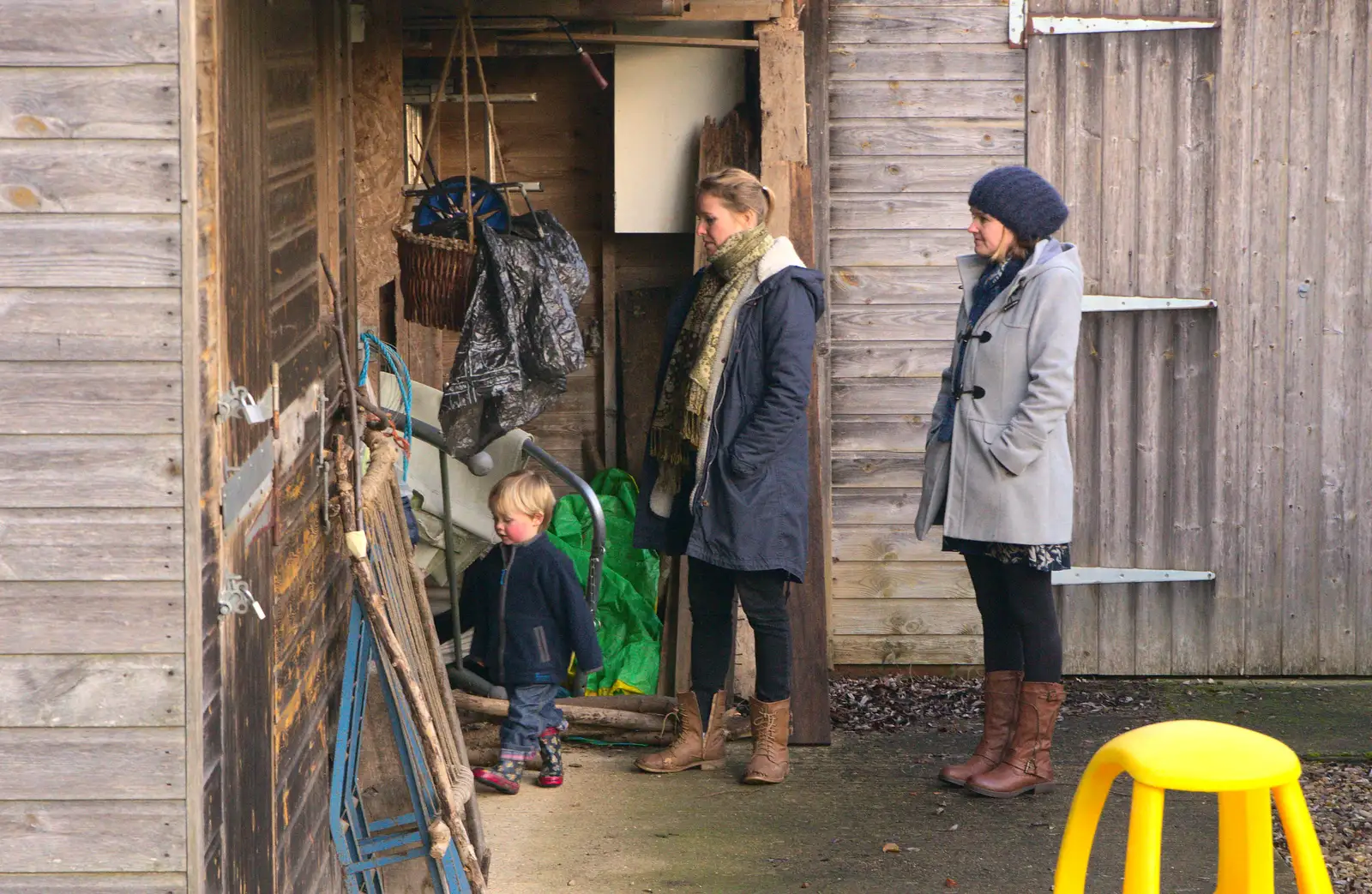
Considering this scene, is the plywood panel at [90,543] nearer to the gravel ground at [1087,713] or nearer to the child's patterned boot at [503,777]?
the child's patterned boot at [503,777]

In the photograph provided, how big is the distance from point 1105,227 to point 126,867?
4.10 m

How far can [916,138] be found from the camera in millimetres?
5426

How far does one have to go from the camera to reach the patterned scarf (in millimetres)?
4309

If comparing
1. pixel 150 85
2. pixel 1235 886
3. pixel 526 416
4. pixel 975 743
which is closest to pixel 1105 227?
pixel 975 743

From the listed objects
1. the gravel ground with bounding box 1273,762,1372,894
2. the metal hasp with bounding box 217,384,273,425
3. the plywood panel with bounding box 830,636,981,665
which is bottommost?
the gravel ground with bounding box 1273,762,1372,894

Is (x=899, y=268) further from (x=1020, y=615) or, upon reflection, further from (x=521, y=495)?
(x=521, y=495)

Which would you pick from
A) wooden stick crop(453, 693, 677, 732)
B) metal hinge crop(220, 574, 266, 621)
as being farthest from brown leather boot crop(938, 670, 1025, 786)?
metal hinge crop(220, 574, 266, 621)

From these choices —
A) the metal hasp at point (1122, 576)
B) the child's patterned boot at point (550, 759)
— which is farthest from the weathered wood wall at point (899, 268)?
the child's patterned boot at point (550, 759)

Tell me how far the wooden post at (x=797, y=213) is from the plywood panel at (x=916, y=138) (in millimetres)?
522

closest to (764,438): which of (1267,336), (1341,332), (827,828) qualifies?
(827,828)

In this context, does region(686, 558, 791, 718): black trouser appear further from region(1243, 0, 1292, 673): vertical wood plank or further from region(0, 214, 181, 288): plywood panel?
region(0, 214, 181, 288): plywood panel

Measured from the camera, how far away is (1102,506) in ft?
18.1

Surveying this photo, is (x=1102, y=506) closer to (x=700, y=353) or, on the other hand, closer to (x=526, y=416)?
(x=700, y=353)

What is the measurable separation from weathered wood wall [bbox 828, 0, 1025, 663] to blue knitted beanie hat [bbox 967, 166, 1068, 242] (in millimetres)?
1216
